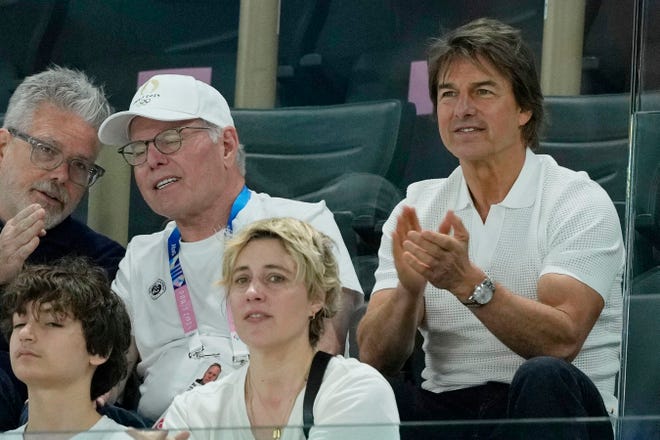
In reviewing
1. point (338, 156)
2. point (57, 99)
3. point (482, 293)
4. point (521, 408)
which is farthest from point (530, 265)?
point (57, 99)

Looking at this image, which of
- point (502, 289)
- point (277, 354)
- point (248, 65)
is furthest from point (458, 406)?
point (248, 65)

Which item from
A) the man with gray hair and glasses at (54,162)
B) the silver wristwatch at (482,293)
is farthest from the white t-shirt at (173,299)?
the silver wristwatch at (482,293)

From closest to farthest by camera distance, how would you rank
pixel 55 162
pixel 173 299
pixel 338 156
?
1. pixel 173 299
2. pixel 55 162
3. pixel 338 156

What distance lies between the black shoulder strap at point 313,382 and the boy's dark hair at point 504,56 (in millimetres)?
637

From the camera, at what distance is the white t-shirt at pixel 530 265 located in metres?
2.04

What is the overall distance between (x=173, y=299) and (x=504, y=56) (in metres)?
0.73

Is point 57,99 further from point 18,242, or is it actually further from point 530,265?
point 530,265

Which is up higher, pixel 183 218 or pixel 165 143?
pixel 165 143

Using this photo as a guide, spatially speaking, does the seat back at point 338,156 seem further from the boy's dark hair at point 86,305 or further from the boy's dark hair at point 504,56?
the boy's dark hair at point 86,305

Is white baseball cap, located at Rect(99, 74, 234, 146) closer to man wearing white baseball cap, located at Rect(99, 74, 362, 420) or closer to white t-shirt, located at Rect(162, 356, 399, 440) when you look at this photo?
man wearing white baseball cap, located at Rect(99, 74, 362, 420)

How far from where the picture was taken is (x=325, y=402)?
5.73 ft

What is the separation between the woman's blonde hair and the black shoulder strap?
7cm

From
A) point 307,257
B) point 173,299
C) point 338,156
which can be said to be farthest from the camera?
point 338,156

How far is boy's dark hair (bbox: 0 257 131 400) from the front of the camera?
199cm
